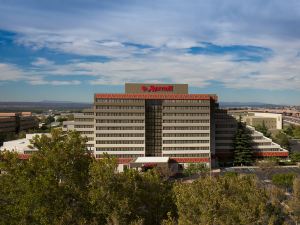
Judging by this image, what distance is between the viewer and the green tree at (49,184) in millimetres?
34031

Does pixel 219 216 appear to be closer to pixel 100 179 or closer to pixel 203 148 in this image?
pixel 100 179

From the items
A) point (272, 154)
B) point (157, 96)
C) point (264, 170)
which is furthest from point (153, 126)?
point (272, 154)

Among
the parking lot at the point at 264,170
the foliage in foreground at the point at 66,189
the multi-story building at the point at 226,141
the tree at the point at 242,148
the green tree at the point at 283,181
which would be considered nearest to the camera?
the foliage in foreground at the point at 66,189

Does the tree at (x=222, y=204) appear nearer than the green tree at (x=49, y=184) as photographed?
Yes

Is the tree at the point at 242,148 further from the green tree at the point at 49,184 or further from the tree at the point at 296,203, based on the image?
the green tree at the point at 49,184

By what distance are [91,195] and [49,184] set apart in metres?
4.32

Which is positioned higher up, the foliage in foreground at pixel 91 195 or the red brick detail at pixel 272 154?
the foliage in foreground at pixel 91 195

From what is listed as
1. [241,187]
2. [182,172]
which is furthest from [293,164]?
[241,187]

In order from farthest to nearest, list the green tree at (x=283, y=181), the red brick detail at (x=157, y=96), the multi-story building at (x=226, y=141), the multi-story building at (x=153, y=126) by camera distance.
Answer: the multi-story building at (x=226, y=141) < the multi-story building at (x=153, y=126) < the red brick detail at (x=157, y=96) < the green tree at (x=283, y=181)

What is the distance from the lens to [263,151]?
402 ft

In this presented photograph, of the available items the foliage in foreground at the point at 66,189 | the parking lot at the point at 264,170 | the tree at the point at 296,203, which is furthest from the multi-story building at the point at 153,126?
the foliage in foreground at the point at 66,189

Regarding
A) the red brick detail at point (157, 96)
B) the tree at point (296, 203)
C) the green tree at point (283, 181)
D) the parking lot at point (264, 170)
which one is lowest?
the parking lot at point (264, 170)

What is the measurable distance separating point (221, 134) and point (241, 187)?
86.3 m

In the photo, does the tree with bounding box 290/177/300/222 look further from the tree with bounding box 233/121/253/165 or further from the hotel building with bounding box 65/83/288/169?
the tree with bounding box 233/121/253/165
